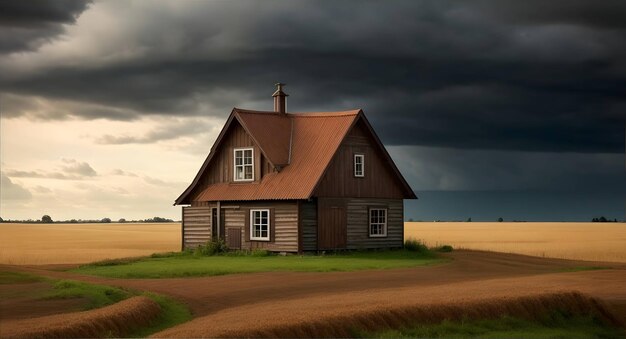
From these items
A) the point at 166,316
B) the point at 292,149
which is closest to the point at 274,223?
the point at 292,149

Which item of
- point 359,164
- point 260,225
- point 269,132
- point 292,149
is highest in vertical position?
point 269,132

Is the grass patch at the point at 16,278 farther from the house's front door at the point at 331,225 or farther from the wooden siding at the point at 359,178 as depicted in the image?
the house's front door at the point at 331,225

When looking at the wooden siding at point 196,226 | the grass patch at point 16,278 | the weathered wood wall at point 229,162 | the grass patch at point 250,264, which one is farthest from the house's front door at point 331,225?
the grass patch at point 16,278

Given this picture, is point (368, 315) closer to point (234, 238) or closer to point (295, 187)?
point (295, 187)

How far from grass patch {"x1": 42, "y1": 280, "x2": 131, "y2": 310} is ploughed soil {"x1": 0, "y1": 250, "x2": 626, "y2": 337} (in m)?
2.15

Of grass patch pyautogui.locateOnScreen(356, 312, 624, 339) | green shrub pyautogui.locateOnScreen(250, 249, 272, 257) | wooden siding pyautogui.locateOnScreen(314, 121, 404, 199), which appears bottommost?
grass patch pyautogui.locateOnScreen(356, 312, 624, 339)

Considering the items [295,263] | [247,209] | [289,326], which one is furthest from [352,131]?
[289,326]

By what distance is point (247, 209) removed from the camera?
48875 millimetres

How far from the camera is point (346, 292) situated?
28.3 m

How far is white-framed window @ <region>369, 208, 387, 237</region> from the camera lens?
50844 millimetres

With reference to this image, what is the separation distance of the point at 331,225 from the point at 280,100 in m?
10.4

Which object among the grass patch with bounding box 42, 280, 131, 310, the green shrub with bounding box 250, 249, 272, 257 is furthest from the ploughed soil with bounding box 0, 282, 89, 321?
the green shrub with bounding box 250, 249, 272, 257

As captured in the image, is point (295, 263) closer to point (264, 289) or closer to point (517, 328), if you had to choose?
point (264, 289)

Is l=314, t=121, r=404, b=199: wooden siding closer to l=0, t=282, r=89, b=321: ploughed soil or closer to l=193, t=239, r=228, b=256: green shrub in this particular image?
l=193, t=239, r=228, b=256: green shrub
